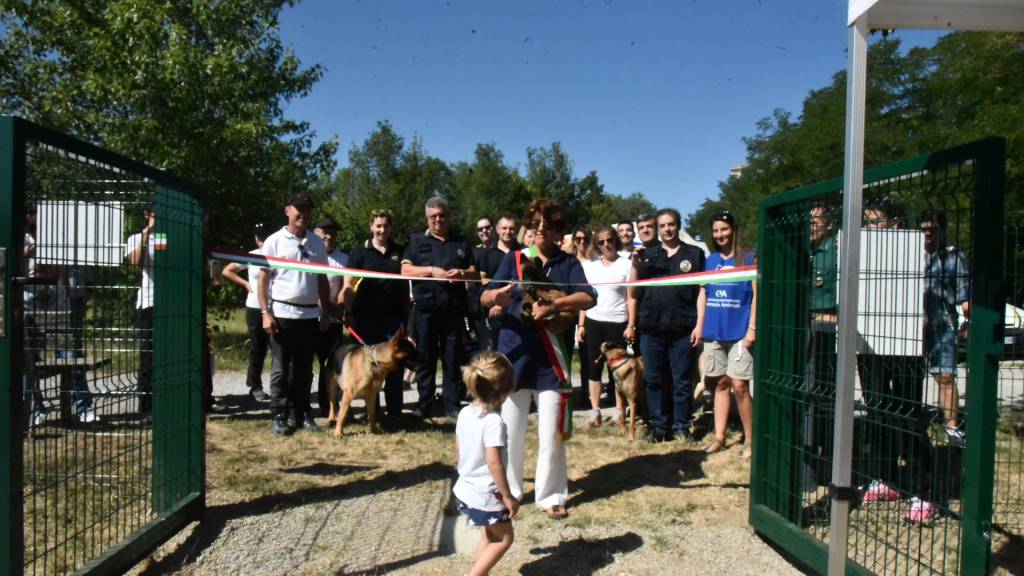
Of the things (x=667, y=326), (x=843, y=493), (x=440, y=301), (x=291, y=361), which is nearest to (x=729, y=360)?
(x=667, y=326)

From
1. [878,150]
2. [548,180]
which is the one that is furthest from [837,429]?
[548,180]

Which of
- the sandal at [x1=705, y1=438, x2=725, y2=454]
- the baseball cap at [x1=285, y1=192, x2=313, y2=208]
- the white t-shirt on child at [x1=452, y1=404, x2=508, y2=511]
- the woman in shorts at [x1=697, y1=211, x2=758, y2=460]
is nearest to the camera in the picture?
the white t-shirt on child at [x1=452, y1=404, x2=508, y2=511]

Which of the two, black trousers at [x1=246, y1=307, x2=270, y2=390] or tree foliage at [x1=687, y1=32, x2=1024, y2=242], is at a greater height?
tree foliage at [x1=687, y1=32, x2=1024, y2=242]

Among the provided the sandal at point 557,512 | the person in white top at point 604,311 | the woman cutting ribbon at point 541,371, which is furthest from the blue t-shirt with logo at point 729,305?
the sandal at point 557,512

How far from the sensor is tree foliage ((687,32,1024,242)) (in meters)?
8.63

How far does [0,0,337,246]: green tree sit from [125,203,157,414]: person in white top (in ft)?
22.3

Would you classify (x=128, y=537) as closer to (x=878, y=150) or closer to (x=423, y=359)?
(x=423, y=359)

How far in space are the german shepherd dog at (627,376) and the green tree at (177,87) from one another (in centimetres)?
644

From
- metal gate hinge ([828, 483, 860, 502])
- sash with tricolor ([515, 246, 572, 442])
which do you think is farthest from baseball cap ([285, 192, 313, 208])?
metal gate hinge ([828, 483, 860, 502])

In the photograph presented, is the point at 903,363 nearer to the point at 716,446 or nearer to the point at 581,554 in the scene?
the point at 581,554

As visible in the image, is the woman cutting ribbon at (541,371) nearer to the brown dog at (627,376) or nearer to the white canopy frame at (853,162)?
the white canopy frame at (853,162)

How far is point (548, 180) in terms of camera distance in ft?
179

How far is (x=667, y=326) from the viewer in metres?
6.66

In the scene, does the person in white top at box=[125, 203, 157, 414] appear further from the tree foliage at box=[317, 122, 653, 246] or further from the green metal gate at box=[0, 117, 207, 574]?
the tree foliage at box=[317, 122, 653, 246]
